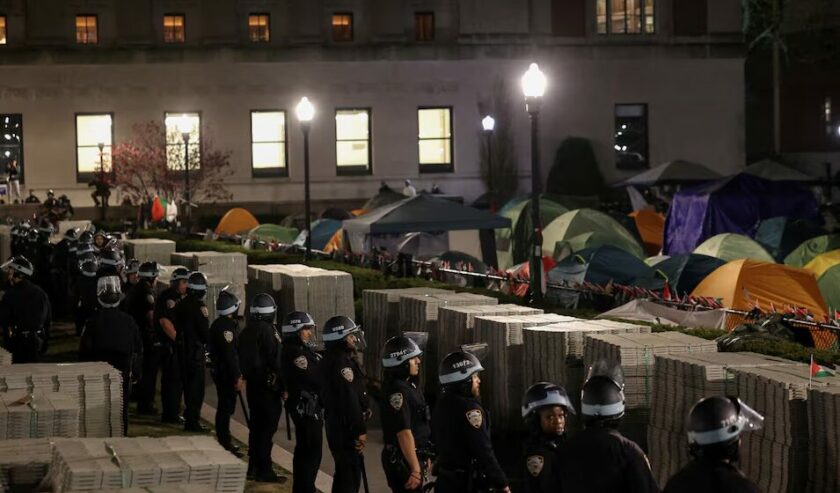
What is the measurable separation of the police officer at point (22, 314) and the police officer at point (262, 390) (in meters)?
5.66

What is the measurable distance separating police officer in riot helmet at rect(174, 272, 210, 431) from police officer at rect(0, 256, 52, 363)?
297 centimetres

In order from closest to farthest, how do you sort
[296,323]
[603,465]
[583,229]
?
[603,465] → [296,323] → [583,229]

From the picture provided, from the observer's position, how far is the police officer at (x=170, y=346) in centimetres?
1830

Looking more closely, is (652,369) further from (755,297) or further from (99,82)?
(99,82)

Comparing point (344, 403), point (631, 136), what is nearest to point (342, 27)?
point (631, 136)

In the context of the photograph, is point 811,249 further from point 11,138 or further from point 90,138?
point 11,138

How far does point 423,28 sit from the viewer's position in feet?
196

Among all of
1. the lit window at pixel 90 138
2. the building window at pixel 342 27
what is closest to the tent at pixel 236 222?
the lit window at pixel 90 138

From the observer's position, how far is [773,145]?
239ft

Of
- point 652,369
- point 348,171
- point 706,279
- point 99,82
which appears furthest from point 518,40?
point 652,369

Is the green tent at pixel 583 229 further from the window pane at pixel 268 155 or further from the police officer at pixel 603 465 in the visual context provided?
the police officer at pixel 603 465

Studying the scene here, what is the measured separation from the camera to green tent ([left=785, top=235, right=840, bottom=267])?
31.0 metres

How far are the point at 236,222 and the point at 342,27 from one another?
11933mm

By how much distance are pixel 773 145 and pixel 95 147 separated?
110ft
